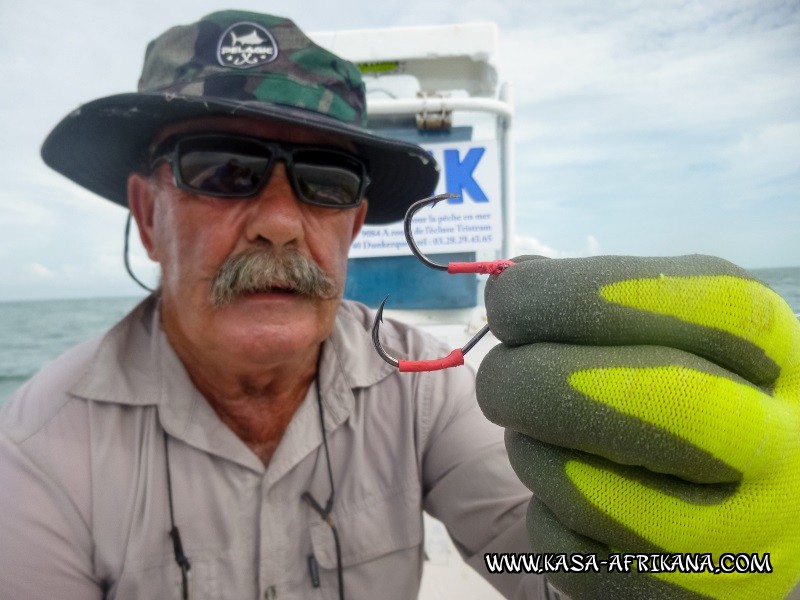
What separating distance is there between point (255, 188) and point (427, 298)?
1.49 m

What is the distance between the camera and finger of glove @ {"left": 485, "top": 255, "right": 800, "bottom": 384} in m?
0.54

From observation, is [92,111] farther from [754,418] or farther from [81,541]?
[754,418]

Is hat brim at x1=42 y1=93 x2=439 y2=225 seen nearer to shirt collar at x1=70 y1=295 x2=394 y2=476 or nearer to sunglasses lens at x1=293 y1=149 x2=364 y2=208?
sunglasses lens at x1=293 y1=149 x2=364 y2=208

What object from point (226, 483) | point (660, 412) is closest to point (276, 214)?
point (226, 483)

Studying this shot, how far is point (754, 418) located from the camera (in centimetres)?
52

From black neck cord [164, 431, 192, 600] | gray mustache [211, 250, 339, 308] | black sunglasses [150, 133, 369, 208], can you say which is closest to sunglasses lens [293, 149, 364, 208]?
black sunglasses [150, 133, 369, 208]

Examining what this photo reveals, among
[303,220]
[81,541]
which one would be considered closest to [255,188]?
[303,220]

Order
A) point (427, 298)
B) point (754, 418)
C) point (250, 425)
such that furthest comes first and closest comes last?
point (427, 298), point (250, 425), point (754, 418)

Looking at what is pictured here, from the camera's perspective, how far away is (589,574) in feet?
1.96

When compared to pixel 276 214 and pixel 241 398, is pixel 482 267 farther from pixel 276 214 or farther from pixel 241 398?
pixel 241 398

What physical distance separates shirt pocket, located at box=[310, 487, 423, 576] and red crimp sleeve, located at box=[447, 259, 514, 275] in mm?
864

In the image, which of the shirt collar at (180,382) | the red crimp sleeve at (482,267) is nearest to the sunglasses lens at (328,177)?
the shirt collar at (180,382)

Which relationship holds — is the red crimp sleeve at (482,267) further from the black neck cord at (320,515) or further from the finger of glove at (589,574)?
the black neck cord at (320,515)

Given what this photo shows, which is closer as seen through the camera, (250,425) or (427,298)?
(250,425)
